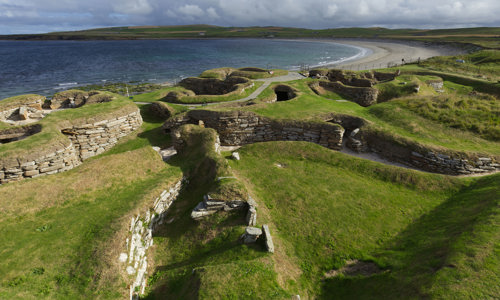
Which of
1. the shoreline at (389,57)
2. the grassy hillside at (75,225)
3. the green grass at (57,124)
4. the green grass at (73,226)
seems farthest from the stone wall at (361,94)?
the shoreline at (389,57)

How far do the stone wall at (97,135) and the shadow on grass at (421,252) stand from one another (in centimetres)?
2703

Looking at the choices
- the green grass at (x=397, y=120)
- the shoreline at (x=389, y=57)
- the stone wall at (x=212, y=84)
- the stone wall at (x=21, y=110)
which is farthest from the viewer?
the shoreline at (x=389, y=57)

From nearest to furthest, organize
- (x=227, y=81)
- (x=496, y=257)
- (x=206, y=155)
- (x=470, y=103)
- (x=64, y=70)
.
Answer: (x=496, y=257), (x=206, y=155), (x=470, y=103), (x=227, y=81), (x=64, y=70)

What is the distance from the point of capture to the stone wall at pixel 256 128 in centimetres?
2642

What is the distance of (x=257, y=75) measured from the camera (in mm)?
50312

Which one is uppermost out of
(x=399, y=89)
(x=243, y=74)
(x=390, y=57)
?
(x=390, y=57)

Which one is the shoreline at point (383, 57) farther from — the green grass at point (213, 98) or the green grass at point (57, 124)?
the green grass at point (57, 124)

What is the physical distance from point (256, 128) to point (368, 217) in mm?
16392

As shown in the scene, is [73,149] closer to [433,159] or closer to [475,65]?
[433,159]

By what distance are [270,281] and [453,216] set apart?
1288 cm

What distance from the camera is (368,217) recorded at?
51.2 ft

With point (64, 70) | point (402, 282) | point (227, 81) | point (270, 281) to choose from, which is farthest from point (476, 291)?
point (64, 70)

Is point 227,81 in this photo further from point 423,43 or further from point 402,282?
point 423,43

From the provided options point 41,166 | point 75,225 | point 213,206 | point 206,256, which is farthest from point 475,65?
point 41,166
